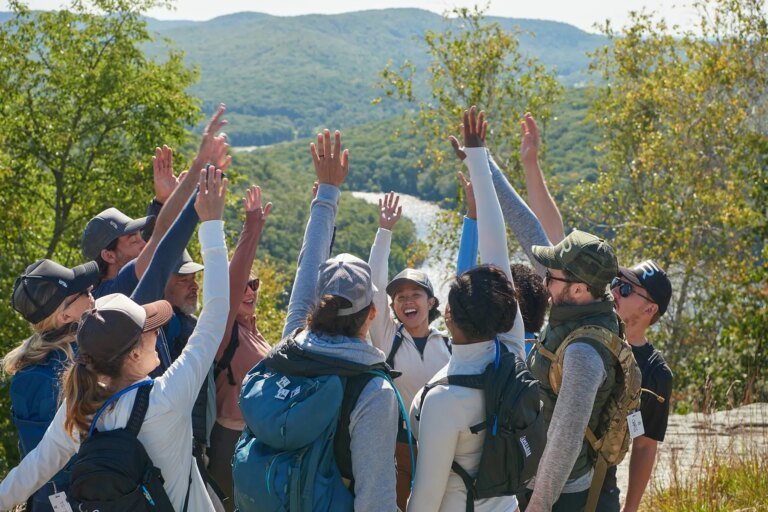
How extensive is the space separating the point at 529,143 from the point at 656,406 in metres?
1.33

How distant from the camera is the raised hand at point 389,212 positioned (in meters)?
3.68

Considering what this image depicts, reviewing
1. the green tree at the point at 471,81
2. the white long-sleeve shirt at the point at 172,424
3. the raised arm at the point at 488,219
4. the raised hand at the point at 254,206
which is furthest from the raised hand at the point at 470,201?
the green tree at the point at 471,81

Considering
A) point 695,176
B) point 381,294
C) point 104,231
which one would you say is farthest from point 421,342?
point 695,176

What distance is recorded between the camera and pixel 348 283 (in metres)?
2.51

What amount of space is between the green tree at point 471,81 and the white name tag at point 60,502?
16401 mm

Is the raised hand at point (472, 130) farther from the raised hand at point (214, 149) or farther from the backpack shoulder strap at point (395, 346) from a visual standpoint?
the raised hand at point (214, 149)

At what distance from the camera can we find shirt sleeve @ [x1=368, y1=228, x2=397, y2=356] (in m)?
3.50

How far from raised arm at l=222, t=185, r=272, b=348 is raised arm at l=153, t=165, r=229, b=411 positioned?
40cm

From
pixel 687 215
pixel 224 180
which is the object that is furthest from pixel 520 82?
pixel 224 180

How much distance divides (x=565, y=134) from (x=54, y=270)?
71.3 metres

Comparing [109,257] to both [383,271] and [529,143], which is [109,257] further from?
[529,143]

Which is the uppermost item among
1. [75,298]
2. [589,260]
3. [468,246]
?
[589,260]

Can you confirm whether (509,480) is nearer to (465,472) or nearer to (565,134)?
(465,472)

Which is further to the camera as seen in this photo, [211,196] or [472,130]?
[472,130]
